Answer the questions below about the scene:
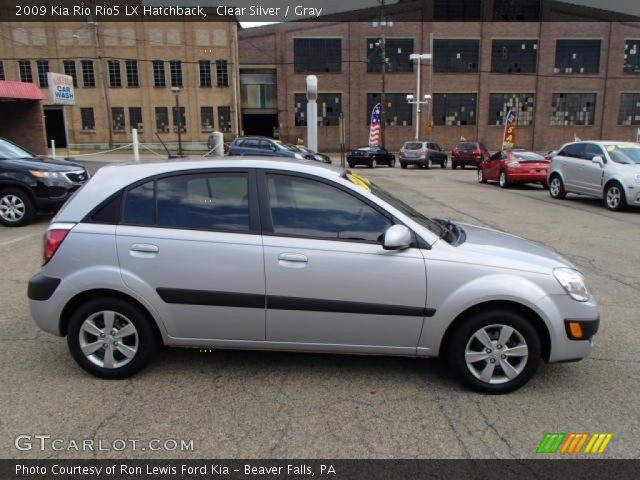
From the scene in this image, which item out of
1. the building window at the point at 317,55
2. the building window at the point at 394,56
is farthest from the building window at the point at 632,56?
the building window at the point at 317,55

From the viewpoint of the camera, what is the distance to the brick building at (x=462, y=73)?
4819 cm

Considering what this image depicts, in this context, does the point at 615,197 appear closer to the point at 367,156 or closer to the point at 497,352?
the point at 497,352

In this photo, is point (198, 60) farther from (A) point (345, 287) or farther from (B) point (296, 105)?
(A) point (345, 287)

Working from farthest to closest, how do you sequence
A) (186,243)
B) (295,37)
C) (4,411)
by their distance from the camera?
(295,37) → (186,243) → (4,411)

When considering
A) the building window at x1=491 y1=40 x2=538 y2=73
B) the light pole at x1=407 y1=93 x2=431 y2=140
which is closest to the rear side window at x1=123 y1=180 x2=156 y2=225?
the light pole at x1=407 y1=93 x2=431 y2=140

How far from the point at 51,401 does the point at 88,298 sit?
73cm

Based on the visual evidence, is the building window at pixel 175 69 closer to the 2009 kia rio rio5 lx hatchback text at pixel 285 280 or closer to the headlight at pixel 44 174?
the headlight at pixel 44 174

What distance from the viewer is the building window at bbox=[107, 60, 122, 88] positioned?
4816cm

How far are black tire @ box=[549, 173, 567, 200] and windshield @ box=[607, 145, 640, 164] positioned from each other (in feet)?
6.46

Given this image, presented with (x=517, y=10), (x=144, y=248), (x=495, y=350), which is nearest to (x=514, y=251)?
(x=495, y=350)

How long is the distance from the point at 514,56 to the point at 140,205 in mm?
52603

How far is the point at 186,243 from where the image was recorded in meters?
3.56

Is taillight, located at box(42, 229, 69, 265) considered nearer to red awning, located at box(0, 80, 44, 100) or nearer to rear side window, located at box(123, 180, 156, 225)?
rear side window, located at box(123, 180, 156, 225)

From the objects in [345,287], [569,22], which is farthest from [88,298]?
[569,22]
